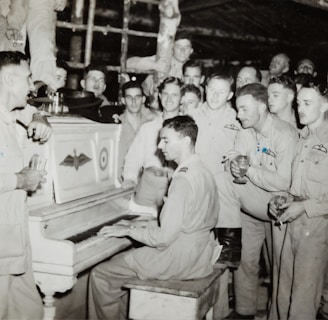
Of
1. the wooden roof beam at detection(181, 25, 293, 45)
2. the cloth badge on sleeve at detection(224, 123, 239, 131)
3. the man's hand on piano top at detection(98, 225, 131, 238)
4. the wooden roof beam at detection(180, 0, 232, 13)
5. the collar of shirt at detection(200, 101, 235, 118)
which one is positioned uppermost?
the wooden roof beam at detection(180, 0, 232, 13)

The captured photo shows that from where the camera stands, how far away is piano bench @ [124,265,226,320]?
3373mm

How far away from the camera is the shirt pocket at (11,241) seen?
9.91ft

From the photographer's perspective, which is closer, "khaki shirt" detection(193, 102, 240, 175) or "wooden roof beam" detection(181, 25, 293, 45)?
"khaki shirt" detection(193, 102, 240, 175)

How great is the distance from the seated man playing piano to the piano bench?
0.13 m

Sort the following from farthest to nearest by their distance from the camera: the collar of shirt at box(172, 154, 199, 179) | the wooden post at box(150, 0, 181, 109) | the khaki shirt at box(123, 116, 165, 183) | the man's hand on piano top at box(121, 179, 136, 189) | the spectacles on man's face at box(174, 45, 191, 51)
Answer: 1. the spectacles on man's face at box(174, 45, 191, 51)
2. the wooden post at box(150, 0, 181, 109)
3. the khaki shirt at box(123, 116, 165, 183)
4. the man's hand on piano top at box(121, 179, 136, 189)
5. the collar of shirt at box(172, 154, 199, 179)

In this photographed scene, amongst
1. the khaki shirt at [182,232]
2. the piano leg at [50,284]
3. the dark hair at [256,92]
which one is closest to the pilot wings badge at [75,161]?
the khaki shirt at [182,232]

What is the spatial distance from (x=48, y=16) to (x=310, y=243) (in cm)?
339

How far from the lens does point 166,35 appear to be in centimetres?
547

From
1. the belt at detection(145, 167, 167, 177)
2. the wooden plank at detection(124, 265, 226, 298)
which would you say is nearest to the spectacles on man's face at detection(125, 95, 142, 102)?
the belt at detection(145, 167, 167, 177)

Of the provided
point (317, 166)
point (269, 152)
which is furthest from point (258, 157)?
point (317, 166)

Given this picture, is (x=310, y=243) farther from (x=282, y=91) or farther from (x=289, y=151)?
(x=282, y=91)

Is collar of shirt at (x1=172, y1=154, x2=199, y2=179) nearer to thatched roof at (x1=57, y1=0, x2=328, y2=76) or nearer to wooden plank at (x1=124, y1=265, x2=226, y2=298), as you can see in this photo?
wooden plank at (x1=124, y1=265, x2=226, y2=298)

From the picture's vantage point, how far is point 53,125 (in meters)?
3.67

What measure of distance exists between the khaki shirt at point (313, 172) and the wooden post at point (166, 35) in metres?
2.26
